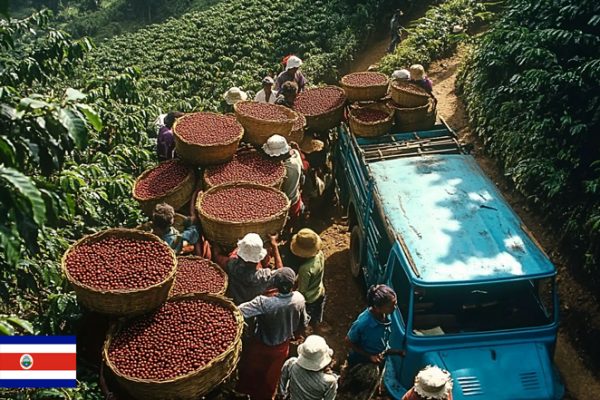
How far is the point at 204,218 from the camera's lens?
664 cm

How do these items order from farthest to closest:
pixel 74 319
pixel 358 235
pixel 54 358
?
pixel 358 235 < pixel 74 319 < pixel 54 358

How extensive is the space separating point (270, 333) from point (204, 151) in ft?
8.83

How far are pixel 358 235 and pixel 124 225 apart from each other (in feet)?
10.8

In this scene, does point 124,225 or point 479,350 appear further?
point 124,225

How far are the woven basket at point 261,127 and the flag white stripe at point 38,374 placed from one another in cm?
429

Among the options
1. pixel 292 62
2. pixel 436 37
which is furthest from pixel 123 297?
pixel 436 37

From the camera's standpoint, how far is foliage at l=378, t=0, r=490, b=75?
16047 mm

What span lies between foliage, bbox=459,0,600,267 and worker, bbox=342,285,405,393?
3.35 meters

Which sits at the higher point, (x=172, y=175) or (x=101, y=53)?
(x=172, y=175)

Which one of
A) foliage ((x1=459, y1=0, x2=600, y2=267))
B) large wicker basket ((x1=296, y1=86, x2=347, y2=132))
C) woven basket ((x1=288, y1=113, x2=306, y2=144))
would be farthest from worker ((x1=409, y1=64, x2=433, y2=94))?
woven basket ((x1=288, y1=113, x2=306, y2=144))

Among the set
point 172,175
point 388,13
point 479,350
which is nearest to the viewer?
point 479,350

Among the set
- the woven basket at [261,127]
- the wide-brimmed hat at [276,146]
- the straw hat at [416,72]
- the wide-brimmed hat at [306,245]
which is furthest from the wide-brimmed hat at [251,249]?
the straw hat at [416,72]

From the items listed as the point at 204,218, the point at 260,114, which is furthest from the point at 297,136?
the point at 204,218

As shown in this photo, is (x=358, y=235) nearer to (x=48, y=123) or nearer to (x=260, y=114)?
(x=260, y=114)
